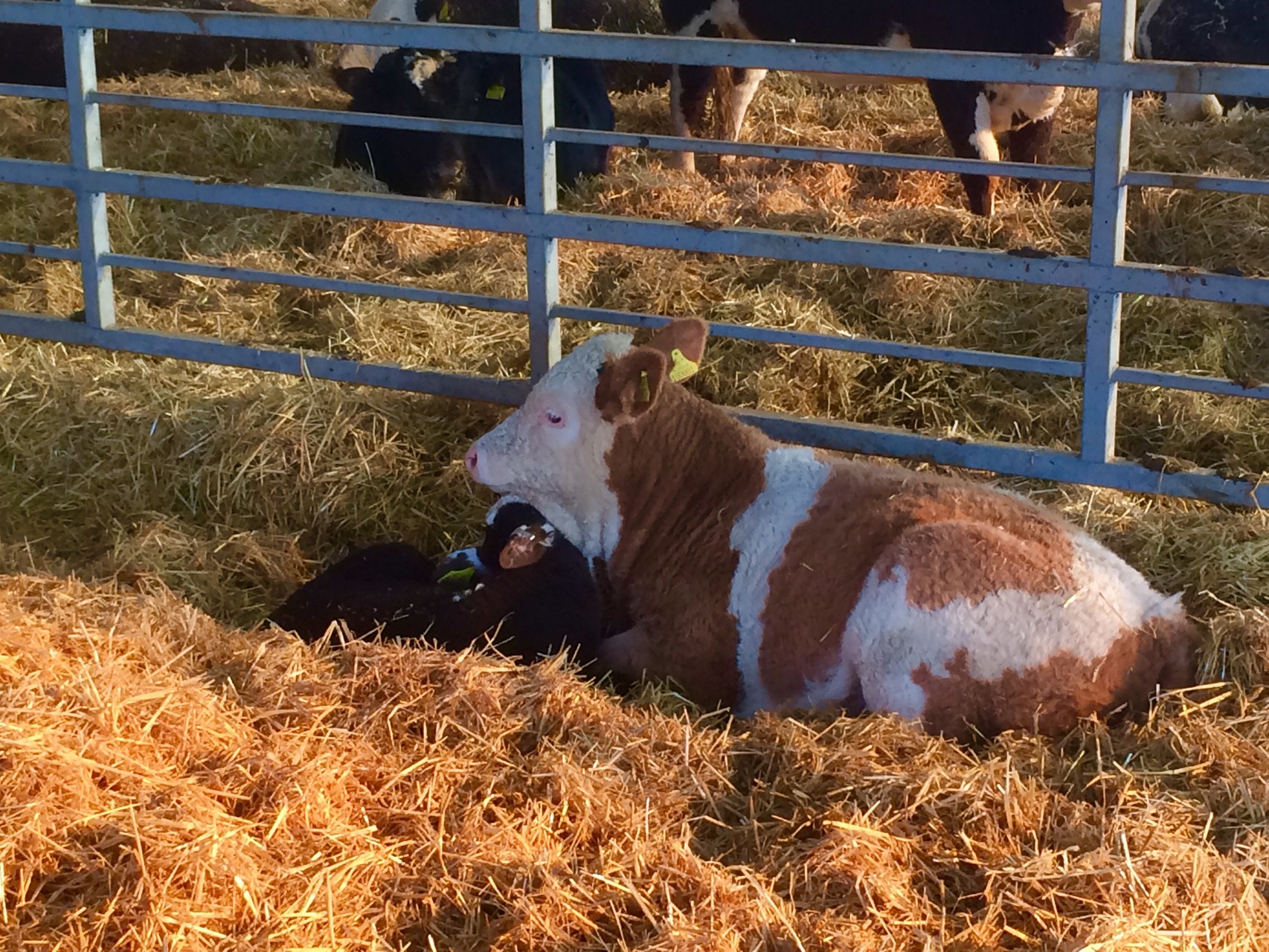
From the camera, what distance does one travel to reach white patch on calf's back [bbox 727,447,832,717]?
4391mm

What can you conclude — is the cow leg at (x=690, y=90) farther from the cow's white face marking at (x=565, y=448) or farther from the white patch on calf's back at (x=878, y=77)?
the cow's white face marking at (x=565, y=448)

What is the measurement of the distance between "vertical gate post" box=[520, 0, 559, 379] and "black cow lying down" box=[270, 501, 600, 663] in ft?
2.80

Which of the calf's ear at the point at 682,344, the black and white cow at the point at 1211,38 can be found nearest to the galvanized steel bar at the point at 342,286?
the calf's ear at the point at 682,344

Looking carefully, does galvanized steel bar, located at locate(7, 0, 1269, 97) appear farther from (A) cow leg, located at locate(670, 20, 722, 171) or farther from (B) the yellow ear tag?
(A) cow leg, located at locate(670, 20, 722, 171)

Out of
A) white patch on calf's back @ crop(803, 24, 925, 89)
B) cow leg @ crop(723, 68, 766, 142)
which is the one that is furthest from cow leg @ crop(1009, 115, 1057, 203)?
cow leg @ crop(723, 68, 766, 142)

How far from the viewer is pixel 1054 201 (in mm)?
7820

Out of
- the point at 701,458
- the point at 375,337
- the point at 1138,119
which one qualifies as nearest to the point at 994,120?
the point at 1138,119

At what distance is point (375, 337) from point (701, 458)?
2082 millimetres

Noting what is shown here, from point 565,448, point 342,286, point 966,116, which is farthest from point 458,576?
point 966,116

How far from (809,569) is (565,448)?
0.91 meters

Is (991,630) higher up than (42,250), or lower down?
lower down

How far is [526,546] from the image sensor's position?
448cm

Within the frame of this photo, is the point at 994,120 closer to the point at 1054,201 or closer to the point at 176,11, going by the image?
the point at 1054,201

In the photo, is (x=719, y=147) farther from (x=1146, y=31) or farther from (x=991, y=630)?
(x=1146, y=31)
